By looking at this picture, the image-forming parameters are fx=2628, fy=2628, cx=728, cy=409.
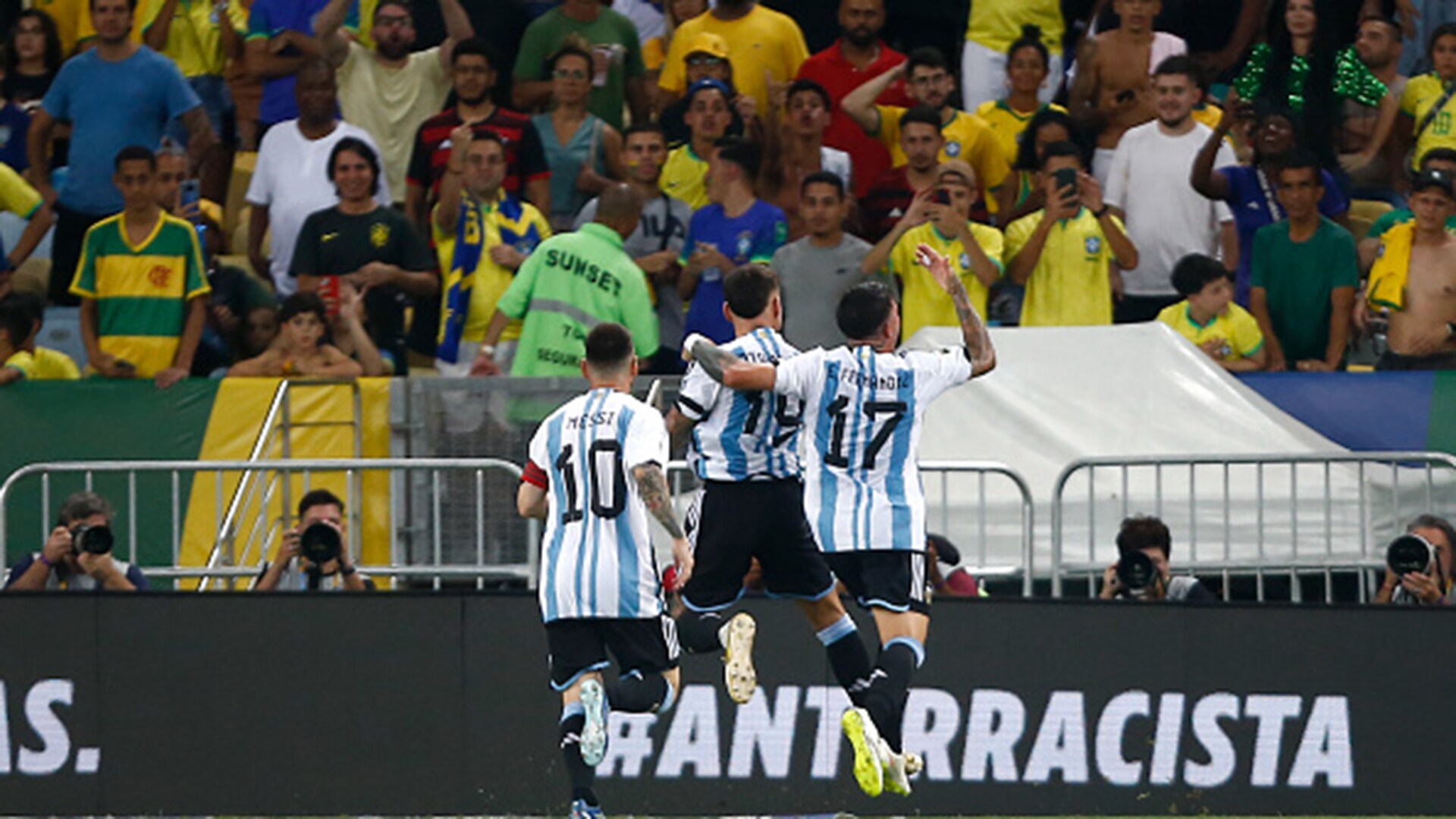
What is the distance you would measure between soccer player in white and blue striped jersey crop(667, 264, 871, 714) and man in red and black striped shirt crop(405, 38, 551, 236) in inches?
200

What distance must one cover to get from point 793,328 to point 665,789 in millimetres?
3540

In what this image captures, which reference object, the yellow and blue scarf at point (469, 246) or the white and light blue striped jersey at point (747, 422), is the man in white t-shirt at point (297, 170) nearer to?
the yellow and blue scarf at point (469, 246)

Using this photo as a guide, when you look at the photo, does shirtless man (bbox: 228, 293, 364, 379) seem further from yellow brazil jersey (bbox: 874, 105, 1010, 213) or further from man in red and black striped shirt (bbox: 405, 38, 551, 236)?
yellow brazil jersey (bbox: 874, 105, 1010, 213)

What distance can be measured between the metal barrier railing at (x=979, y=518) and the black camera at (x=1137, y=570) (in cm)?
55

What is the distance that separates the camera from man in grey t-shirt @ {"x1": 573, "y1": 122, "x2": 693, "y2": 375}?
1538 cm

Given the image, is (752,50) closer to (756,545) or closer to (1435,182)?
(1435,182)

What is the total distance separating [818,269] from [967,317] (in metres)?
4.09

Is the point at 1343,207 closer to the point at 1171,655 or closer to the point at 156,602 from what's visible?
the point at 1171,655

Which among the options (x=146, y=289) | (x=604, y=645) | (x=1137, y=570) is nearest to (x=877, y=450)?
(x=604, y=645)

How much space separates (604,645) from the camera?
10.6 metres

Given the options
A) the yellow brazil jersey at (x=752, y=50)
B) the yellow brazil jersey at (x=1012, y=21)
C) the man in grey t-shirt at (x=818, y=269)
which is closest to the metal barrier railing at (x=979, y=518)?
the man in grey t-shirt at (x=818, y=269)

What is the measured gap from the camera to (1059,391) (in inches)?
564

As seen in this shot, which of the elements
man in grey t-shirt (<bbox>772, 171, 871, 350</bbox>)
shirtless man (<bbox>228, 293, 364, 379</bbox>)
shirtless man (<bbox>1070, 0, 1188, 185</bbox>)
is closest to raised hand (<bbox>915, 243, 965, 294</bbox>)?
man in grey t-shirt (<bbox>772, 171, 871, 350</bbox>)

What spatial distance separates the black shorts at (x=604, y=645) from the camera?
10438mm
